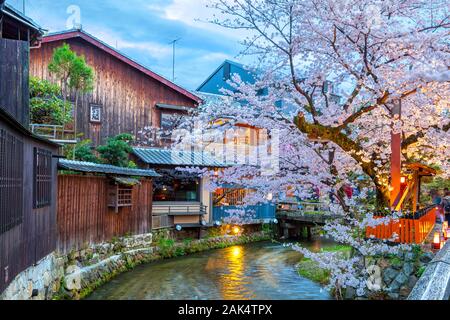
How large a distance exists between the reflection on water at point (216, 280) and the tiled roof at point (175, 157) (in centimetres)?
490

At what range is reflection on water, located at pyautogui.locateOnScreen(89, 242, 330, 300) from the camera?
1359 centimetres

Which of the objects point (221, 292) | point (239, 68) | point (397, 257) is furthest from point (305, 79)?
point (239, 68)

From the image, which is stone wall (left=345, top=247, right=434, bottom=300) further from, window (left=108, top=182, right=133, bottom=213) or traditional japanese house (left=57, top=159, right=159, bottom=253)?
window (left=108, top=182, right=133, bottom=213)

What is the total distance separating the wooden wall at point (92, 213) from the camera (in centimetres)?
1312

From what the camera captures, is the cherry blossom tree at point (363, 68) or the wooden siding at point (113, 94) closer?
the cherry blossom tree at point (363, 68)

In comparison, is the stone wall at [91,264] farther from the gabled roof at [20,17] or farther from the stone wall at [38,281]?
the gabled roof at [20,17]

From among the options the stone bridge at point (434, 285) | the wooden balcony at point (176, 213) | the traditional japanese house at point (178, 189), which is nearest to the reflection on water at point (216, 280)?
the wooden balcony at point (176, 213)

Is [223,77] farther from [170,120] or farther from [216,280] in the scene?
[216,280]

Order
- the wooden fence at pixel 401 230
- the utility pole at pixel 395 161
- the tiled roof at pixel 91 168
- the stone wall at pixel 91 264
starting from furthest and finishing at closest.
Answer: the tiled roof at pixel 91 168
the wooden fence at pixel 401 230
the utility pole at pixel 395 161
the stone wall at pixel 91 264

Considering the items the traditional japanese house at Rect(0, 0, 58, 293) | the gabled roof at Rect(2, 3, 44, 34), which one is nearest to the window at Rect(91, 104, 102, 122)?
the traditional japanese house at Rect(0, 0, 58, 293)

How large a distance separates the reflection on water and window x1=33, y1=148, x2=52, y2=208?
3.81 meters

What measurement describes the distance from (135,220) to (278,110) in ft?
32.7

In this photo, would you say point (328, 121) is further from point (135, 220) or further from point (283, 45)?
point (135, 220)
